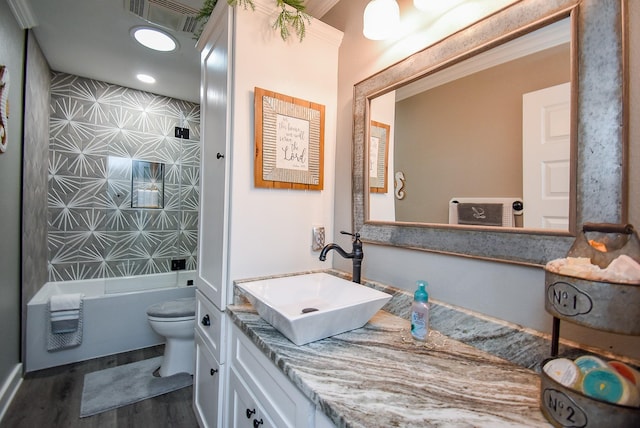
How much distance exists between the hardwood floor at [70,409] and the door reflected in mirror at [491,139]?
1.82m

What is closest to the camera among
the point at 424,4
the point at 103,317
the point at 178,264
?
the point at 424,4

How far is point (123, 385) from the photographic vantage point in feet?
6.62

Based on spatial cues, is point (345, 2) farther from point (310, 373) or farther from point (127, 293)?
point (127, 293)

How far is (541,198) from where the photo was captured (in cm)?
78

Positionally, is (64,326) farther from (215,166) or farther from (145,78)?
(145,78)

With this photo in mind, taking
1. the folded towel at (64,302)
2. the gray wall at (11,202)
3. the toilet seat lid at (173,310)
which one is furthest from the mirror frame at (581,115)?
the folded towel at (64,302)

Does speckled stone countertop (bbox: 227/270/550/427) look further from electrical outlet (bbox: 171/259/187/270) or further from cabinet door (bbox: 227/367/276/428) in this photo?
electrical outlet (bbox: 171/259/187/270)

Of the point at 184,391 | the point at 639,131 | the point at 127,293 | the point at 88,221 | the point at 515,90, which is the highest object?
the point at 515,90

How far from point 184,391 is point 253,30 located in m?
2.27

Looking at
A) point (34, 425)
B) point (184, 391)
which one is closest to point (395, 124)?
point (184, 391)

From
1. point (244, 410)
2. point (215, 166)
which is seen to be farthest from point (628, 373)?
point (215, 166)

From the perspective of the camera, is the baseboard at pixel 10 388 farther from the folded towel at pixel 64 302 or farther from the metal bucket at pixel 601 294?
the metal bucket at pixel 601 294

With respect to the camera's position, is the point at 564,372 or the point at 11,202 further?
the point at 11,202

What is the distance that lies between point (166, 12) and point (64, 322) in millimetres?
2370
